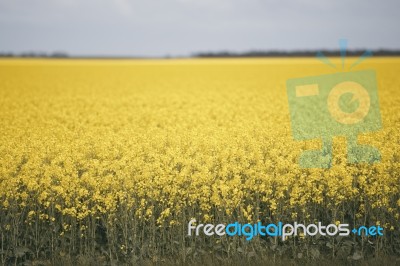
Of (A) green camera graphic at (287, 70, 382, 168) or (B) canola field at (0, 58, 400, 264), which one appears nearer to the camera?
(B) canola field at (0, 58, 400, 264)

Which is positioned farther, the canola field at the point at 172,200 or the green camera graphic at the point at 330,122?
the green camera graphic at the point at 330,122

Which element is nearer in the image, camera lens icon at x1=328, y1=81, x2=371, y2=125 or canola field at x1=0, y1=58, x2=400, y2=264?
canola field at x1=0, y1=58, x2=400, y2=264

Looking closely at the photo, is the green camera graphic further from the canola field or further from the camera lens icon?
the canola field

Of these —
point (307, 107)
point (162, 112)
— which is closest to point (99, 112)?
→ point (162, 112)

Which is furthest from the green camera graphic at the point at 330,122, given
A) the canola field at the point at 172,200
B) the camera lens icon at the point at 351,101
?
the canola field at the point at 172,200

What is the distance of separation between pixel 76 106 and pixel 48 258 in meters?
15.9

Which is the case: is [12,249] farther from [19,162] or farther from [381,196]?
[381,196]

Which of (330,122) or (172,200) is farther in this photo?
(330,122)

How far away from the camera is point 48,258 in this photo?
9.03 meters

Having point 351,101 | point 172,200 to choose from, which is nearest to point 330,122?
point 351,101

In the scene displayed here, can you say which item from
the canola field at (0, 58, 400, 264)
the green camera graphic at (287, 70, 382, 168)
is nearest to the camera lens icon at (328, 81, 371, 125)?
the green camera graphic at (287, 70, 382, 168)

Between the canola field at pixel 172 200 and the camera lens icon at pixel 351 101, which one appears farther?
the camera lens icon at pixel 351 101

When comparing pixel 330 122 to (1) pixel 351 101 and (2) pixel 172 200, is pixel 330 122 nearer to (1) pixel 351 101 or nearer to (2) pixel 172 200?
(1) pixel 351 101

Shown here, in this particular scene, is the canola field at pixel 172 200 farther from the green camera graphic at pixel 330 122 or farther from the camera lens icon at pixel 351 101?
the camera lens icon at pixel 351 101
